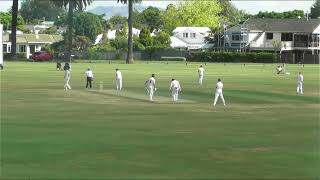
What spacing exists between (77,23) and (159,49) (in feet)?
211

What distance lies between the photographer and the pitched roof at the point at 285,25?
133 metres

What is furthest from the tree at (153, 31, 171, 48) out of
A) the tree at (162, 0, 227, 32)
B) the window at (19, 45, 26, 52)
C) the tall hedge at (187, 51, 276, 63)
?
the window at (19, 45, 26, 52)

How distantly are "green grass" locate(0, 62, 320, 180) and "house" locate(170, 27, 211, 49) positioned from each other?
377ft

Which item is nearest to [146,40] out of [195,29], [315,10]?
[195,29]

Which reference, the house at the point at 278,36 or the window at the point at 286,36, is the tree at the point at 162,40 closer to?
the house at the point at 278,36

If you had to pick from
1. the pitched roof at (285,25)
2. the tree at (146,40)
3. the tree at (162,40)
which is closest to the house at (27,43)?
the tree at (146,40)

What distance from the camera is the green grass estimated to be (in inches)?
719

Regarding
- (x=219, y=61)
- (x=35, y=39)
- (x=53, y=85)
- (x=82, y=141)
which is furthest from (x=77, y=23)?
(x=82, y=141)

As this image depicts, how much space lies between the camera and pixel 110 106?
121ft

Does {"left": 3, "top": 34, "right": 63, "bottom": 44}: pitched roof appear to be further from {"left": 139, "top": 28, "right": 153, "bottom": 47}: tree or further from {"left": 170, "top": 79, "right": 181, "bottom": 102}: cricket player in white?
{"left": 170, "top": 79, "right": 181, "bottom": 102}: cricket player in white

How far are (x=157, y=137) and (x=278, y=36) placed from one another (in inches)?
4453

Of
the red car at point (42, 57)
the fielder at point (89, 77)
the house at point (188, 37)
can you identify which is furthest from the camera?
the house at point (188, 37)

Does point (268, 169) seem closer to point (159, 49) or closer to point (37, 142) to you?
point (37, 142)

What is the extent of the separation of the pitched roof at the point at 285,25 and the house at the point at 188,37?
58.9 feet
